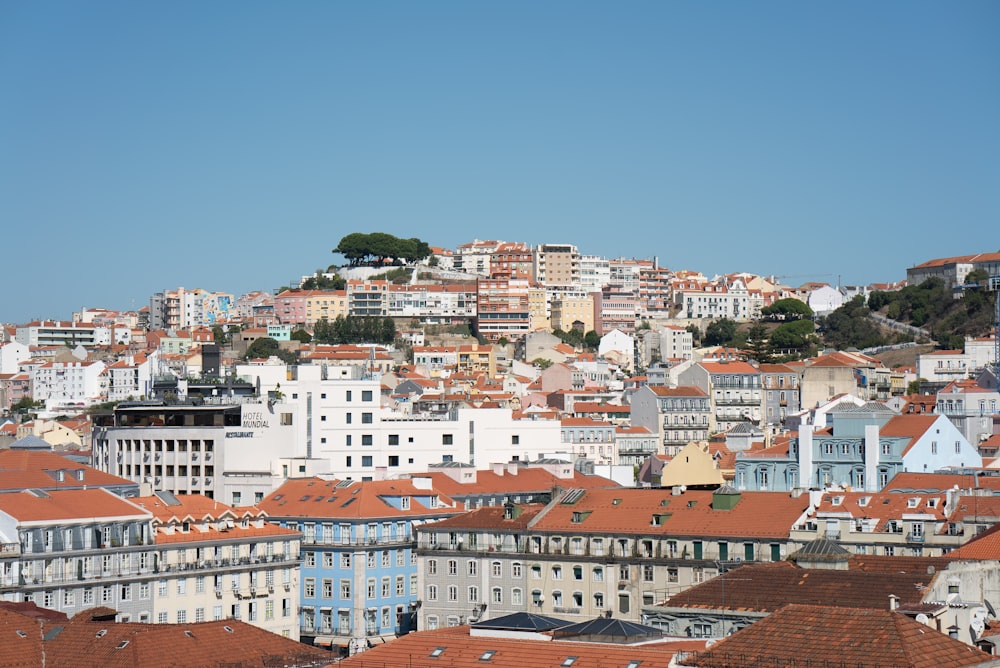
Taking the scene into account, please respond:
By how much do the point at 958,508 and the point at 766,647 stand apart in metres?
28.5

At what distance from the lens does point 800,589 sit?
155 feet

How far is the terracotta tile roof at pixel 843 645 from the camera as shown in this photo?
3388 cm

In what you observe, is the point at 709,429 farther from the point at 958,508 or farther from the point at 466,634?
the point at 466,634

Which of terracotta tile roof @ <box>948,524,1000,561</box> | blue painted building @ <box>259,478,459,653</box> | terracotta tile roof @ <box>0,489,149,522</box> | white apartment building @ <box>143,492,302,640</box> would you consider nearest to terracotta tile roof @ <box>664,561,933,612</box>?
terracotta tile roof @ <box>948,524,1000,561</box>

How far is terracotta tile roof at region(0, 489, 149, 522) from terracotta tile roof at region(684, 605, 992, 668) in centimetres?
3349

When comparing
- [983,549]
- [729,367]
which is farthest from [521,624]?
[729,367]

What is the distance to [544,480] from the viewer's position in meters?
86.4

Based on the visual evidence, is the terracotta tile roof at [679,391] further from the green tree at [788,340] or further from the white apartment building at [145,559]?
the white apartment building at [145,559]

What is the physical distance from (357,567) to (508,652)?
33904 millimetres

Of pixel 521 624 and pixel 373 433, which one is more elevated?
pixel 373 433

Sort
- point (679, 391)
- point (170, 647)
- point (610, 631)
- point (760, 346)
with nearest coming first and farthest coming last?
1. point (610, 631)
2. point (170, 647)
3. point (679, 391)
4. point (760, 346)

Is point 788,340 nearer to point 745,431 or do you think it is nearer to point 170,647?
point 745,431

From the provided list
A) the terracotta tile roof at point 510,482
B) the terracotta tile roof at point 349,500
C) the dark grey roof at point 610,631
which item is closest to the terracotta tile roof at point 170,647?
the dark grey roof at point 610,631

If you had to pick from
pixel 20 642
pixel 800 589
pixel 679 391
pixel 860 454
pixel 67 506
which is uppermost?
pixel 679 391
